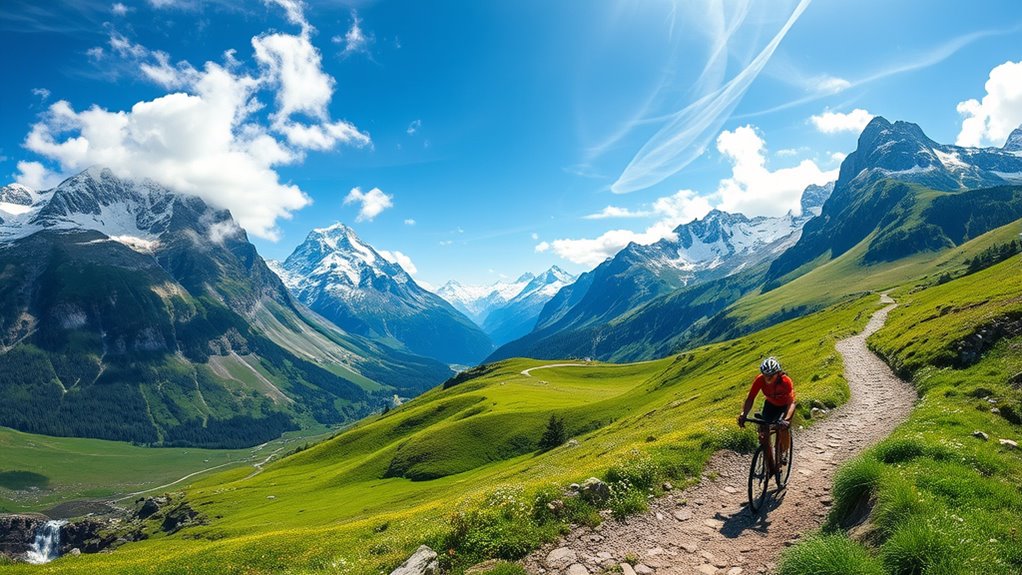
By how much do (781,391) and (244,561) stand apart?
36013mm

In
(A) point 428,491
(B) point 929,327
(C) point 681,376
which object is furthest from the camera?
(C) point 681,376

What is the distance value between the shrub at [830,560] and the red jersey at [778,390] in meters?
6.53

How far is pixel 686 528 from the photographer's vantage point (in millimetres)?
16203

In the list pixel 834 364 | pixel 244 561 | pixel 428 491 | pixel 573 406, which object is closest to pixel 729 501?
pixel 244 561

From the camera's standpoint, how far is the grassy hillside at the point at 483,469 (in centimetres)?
1777

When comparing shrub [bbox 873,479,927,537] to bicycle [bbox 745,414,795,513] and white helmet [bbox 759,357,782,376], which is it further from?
white helmet [bbox 759,357,782,376]

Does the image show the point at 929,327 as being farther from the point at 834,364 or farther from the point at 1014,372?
the point at 1014,372

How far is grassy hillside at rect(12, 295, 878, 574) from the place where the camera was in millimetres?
17766

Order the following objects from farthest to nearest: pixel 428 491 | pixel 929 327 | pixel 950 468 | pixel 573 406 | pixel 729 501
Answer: pixel 573 406, pixel 428 491, pixel 929 327, pixel 729 501, pixel 950 468

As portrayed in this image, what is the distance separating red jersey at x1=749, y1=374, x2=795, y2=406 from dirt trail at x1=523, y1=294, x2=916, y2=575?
139 inches

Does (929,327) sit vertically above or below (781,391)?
below

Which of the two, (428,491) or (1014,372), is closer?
(1014,372)

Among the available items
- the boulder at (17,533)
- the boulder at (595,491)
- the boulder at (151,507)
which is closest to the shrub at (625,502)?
the boulder at (595,491)

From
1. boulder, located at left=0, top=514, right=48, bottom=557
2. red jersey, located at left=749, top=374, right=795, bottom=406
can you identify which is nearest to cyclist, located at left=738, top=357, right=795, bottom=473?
red jersey, located at left=749, top=374, right=795, bottom=406
